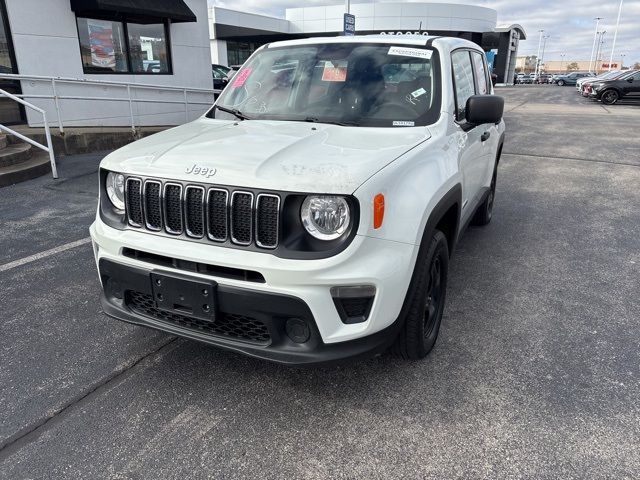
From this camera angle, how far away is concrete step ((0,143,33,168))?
779 cm

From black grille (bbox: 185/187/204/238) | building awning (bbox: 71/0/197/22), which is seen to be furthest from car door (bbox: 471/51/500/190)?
building awning (bbox: 71/0/197/22)

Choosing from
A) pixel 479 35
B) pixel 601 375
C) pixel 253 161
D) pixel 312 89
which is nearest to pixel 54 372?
pixel 253 161

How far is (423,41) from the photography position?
11.9 ft

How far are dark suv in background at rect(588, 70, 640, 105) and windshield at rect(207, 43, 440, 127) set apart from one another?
26645 millimetres

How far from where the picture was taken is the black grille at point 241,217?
230 centimetres

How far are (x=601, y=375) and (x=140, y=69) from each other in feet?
39.8

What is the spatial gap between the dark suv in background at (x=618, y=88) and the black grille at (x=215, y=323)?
93.4ft

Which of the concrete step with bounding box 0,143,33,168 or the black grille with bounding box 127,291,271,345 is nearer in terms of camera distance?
the black grille with bounding box 127,291,271,345

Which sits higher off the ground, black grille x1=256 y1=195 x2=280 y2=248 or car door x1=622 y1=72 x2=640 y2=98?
black grille x1=256 y1=195 x2=280 y2=248

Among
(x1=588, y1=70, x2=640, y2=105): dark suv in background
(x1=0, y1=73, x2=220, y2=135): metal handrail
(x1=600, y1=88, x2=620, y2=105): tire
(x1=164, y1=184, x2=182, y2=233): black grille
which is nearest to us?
(x1=164, y1=184, x2=182, y2=233): black grille

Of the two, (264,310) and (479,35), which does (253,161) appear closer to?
(264,310)

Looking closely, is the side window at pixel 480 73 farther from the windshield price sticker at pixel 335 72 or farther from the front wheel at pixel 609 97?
the front wheel at pixel 609 97

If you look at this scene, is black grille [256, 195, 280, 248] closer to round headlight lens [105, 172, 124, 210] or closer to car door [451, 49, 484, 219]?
round headlight lens [105, 172, 124, 210]

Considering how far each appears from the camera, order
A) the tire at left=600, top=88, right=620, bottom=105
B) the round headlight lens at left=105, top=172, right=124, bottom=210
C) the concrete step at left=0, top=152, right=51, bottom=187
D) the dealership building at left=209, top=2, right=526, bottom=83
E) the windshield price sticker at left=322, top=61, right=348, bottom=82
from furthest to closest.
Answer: the dealership building at left=209, top=2, right=526, bottom=83 → the tire at left=600, top=88, right=620, bottom=105 → the concrete step at left=0, top=152, right=51, bottom=187 → the windshield price sticker at left=322, top=61, right=348, bottom=82 → the round headlight lens at left=105, top=172, right=124, bottom=210
